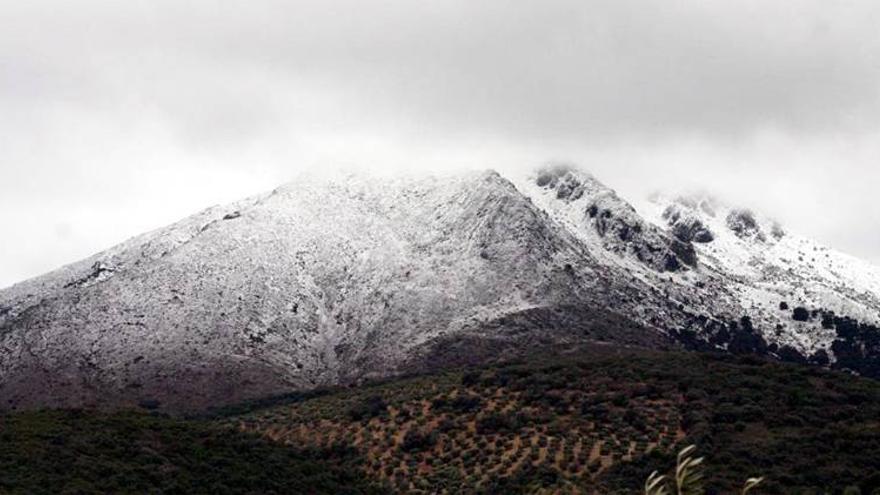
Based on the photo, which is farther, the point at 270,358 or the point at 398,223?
the point at 398,223

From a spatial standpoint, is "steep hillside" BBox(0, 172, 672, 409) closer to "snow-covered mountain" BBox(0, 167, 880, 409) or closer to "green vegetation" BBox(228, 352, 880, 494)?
"snow-covered mountain" BBox(0, 167, 880, 409)

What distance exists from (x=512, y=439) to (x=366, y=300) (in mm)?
78808

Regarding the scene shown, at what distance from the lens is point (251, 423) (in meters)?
101

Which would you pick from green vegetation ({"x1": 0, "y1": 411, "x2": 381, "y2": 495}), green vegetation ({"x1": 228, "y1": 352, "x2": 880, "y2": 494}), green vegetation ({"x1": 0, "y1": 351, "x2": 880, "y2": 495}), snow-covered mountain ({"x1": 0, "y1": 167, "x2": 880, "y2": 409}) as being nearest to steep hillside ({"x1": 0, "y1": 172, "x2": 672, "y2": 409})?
snow-covered mountain ({"x1": 0, "y1": 167, "x2": 880, "y2": 409})

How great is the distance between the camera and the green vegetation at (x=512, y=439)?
217ft

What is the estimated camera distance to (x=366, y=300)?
157m

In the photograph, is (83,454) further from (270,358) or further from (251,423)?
(270,358)

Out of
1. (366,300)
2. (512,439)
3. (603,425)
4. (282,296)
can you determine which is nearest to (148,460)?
(512,439)

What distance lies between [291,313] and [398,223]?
3290 cm

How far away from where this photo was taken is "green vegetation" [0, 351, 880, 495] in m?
66.2

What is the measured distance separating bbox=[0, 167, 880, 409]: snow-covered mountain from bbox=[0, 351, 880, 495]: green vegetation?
3890 cm

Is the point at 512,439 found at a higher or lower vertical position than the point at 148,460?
lower

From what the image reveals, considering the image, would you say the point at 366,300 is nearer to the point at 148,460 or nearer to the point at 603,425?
the point at 603,425

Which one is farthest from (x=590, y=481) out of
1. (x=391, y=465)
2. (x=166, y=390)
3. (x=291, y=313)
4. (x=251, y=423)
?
(x=291, y=313)
